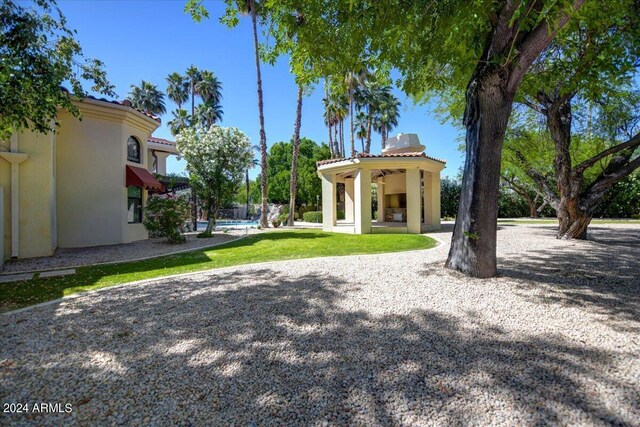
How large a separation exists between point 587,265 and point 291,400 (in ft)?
28.9

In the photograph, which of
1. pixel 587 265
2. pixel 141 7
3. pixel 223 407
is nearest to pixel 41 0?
pixel 141 7

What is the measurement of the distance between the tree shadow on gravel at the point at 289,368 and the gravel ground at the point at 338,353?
0.06 ft

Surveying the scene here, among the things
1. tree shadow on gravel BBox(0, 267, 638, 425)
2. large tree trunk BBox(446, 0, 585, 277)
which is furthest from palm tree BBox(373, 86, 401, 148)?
tree shadow on gravel BBox(0, 267, 638, 425)

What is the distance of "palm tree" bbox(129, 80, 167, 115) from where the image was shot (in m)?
39.0

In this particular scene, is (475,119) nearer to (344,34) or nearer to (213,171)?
(344,34)

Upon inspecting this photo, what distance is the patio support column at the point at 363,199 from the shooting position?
17.6 meters

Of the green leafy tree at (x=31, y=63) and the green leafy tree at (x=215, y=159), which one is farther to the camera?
the green leafy tree at (x=215, y=159)

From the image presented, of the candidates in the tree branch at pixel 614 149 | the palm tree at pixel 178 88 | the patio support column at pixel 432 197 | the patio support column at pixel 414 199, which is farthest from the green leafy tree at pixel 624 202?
the palm tree at pixel 178 88

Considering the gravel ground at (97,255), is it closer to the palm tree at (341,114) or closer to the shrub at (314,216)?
the shrub at (314,216)

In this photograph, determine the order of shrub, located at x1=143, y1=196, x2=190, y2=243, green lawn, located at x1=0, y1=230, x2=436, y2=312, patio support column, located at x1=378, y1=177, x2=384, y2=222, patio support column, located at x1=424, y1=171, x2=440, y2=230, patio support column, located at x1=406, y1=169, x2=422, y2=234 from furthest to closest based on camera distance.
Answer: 1. patio support column, located at x1=378, y1=177, x2=384, y2=222
2. patio support column, located at x1=424, y1=171, x2=440, y2=230
3. patio support column, located at x1=406, y1=169, x2=422, y2=234
4. shrub, located at x1=143, y1=196, x2=190, y2=243
5. green lawn, located at x1=0, y1=230, x2=436, y2=312

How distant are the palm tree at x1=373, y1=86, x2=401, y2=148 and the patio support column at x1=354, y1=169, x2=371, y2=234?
25279 mm

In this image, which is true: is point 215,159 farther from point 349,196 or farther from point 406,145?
point 406,145

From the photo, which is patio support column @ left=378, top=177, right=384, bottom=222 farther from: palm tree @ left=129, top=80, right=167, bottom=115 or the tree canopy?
palm tree @ left=129, top=80, right=167, bottom=115

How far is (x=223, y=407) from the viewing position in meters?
2.74
